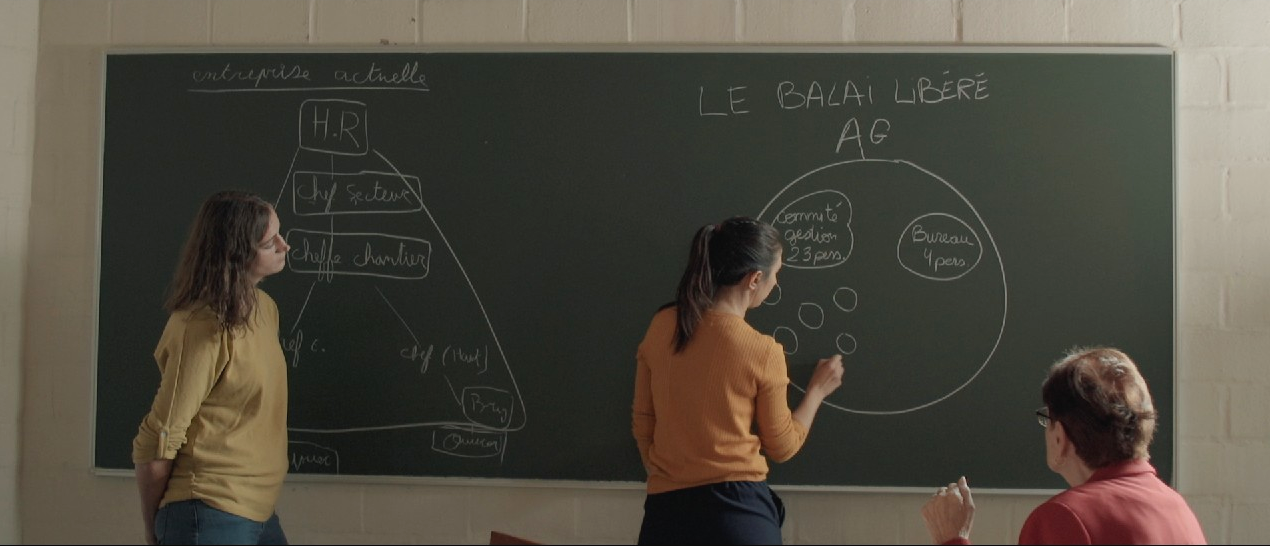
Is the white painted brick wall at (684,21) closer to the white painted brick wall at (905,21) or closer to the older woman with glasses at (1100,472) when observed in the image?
the white painted brick wall at (905,21)

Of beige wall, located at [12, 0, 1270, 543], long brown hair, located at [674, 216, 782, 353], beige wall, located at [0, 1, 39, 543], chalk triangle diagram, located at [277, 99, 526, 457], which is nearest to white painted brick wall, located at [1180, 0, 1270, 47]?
A: beige wall, located at [12, 0, 1270, 543]

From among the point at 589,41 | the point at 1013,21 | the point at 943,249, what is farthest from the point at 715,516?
the point at 1013,21

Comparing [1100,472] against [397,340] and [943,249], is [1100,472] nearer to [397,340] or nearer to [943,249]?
[943,249]

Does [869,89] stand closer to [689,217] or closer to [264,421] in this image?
[689,217]

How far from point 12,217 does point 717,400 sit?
2413 mm

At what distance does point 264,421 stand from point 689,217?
1377 mm

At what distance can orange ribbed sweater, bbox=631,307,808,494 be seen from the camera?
2.29 meters

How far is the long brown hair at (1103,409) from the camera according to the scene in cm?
183

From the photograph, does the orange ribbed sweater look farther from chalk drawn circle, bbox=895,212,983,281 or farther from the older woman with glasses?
chalk drawn circle, bbox=895,212,983,281

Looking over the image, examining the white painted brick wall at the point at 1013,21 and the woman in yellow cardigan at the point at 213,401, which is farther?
the white painted brick wall at the point at 1013,21

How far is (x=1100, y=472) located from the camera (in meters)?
1.85

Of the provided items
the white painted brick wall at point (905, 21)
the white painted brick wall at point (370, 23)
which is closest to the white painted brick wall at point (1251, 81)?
the white painted brick wall at point (905, 21)

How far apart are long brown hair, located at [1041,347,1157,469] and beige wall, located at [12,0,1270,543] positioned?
113 cm

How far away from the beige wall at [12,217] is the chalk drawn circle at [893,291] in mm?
2405
